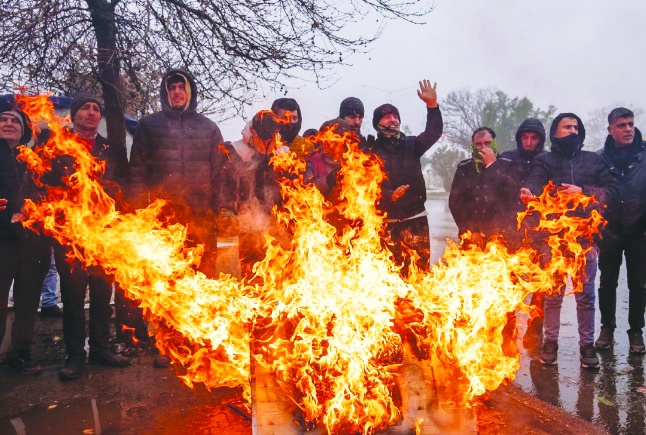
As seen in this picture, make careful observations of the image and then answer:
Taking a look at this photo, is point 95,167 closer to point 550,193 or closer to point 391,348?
point 391,348

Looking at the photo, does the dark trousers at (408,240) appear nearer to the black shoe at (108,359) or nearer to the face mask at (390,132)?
the face mask at (390,132)

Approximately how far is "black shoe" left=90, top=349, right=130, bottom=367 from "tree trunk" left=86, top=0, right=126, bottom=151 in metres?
2.93

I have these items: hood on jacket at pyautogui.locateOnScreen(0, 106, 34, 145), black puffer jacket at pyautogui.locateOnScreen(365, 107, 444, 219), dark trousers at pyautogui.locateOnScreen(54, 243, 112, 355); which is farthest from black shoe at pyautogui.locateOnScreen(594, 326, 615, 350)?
hood on jacket at pyautogui.locateOnScreen(0, 106, 34, 145)

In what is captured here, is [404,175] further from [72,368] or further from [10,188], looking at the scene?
[10,188]

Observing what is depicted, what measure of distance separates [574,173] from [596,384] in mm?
2077

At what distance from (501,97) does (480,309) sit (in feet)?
182

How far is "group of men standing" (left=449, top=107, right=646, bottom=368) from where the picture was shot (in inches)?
209

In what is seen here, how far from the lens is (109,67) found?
7062 mm

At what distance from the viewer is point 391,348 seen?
3369mm

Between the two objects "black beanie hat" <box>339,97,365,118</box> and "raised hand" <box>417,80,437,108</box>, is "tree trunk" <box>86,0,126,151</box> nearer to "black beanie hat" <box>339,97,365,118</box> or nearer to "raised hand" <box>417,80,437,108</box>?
"black beanie hat" <box>339,97,365,118</box>

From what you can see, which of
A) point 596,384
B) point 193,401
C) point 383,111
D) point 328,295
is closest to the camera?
point 328,295

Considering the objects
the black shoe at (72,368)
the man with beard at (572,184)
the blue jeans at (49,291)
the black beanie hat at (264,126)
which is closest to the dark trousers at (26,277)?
the black shoe at (72,368)

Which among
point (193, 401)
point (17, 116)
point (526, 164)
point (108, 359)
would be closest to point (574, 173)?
point (526, 164)

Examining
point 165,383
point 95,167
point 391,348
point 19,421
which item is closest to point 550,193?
point 391,348
